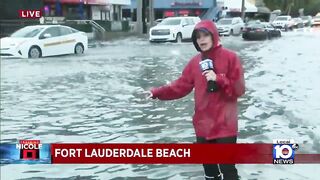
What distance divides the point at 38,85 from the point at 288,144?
4.54 m

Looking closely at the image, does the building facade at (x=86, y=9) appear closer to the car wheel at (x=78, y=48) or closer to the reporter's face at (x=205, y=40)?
the car wheel at (x=78, y=48)

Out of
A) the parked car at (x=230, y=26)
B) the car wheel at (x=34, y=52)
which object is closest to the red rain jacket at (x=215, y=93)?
the parked car at (x=230, y=26)

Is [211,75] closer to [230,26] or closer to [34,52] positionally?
[230,26]

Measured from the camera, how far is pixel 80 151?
12.9 feet

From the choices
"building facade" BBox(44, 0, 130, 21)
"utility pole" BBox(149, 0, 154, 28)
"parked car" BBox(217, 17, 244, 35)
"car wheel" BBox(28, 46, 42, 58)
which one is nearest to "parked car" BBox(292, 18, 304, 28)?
"parked car" BBox(217, 17, 244, 35)

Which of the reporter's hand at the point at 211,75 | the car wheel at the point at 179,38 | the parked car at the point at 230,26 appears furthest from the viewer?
the car wheel at the point at 179,38

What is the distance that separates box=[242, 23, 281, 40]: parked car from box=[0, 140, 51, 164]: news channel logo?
68.1 inches

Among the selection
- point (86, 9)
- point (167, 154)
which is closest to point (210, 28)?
point (167, 154)

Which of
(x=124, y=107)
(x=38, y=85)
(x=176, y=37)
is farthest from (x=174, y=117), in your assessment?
(x=38, y=85)

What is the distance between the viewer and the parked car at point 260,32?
4.56 meters

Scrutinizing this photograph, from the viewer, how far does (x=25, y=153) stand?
4.00 metres

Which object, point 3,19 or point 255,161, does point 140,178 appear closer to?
point 255,161

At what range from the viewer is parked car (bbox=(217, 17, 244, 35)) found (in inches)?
164

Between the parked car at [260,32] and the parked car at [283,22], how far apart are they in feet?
0.13
